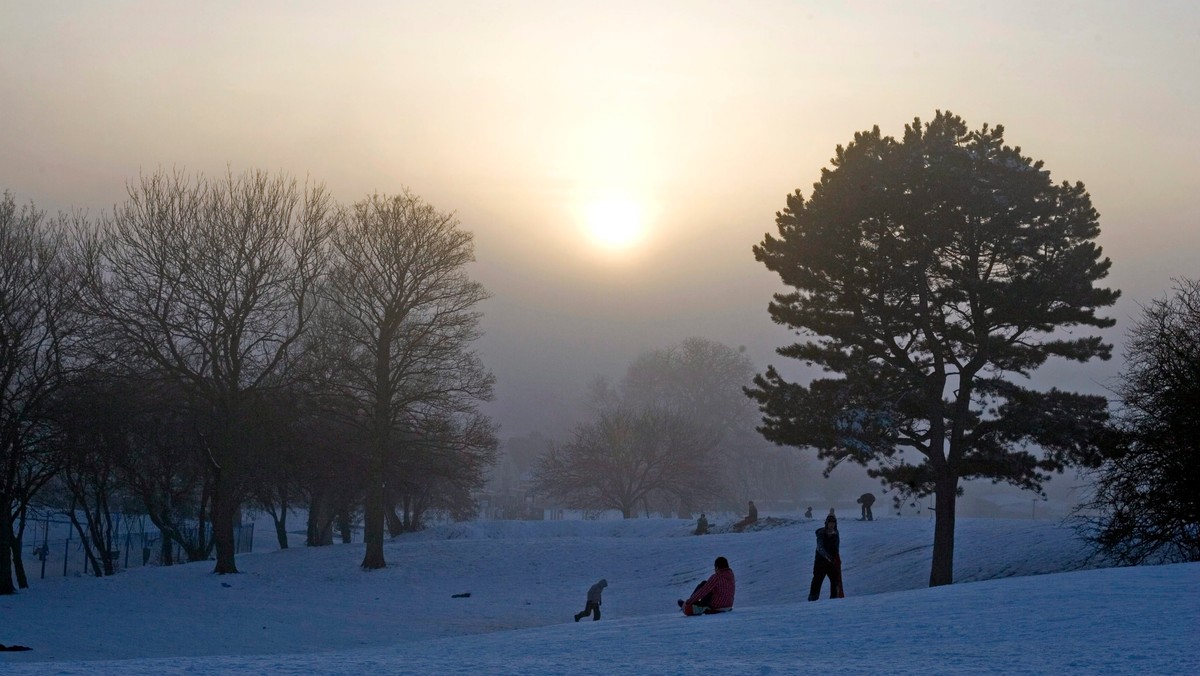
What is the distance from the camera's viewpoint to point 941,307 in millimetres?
27891

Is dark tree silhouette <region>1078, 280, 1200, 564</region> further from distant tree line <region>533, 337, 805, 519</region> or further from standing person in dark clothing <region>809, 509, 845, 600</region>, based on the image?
distant tree line <region>533, 337, 805, 519</region>

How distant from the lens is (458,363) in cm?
4081

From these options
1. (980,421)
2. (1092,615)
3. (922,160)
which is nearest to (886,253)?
(922,160)

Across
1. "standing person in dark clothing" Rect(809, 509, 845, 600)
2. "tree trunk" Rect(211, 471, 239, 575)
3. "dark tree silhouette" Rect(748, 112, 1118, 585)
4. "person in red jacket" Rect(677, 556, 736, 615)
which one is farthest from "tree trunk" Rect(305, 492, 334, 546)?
"person in red jacket" Rect(677, 556, 736, 615)

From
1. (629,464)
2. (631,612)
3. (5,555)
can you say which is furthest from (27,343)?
(629,464)

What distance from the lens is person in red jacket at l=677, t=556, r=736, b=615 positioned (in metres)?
18.8

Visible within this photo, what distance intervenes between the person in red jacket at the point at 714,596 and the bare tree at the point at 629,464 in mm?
53039

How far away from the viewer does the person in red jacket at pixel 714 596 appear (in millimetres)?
18781

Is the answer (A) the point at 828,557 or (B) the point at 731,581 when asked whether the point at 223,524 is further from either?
(A) the point at 828,557

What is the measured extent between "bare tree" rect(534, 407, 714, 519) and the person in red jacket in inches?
2088

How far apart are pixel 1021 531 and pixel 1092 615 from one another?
2226cm

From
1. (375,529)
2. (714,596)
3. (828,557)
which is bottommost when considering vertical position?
(714,596)

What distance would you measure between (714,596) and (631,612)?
1246cm

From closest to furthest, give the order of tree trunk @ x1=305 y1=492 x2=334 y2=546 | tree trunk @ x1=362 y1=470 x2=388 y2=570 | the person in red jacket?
the person in red jacket < tree trunk @ x1=362 y1=470 x2=388 y2=570 < tree trunk @ x1=305 y1=492 x2=334 y2=546
